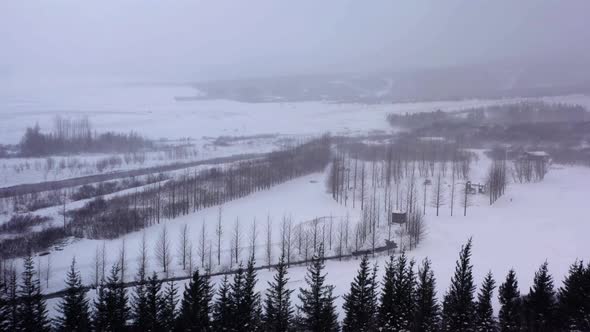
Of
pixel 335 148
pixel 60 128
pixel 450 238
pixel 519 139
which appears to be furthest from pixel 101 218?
pixel 519 139

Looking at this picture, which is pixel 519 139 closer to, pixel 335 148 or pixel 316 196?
Result: pixel 335 148

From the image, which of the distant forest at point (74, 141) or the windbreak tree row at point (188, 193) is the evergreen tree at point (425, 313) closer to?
the windbreak tree row at point (188, 193)

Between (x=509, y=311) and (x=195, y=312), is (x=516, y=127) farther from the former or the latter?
(x=195, y=312)

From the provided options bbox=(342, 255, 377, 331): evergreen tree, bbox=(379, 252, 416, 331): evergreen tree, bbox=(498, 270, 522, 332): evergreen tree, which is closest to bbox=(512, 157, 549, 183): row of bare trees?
bbox=(498, 270, 522, 332): evergreen tree

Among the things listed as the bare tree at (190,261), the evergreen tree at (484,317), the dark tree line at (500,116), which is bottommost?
the bare tree at (190,261)

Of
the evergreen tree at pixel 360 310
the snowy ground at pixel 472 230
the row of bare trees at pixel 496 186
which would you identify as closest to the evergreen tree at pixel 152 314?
the evergreen tree at pixel 360 310

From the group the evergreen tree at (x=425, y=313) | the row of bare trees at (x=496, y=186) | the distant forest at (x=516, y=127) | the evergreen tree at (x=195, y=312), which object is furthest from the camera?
the distant forest at (x=516, y=127)

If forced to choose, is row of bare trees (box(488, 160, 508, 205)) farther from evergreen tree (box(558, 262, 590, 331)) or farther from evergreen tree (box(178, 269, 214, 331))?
evergreen tree (box(178, 269, 214, 331))
